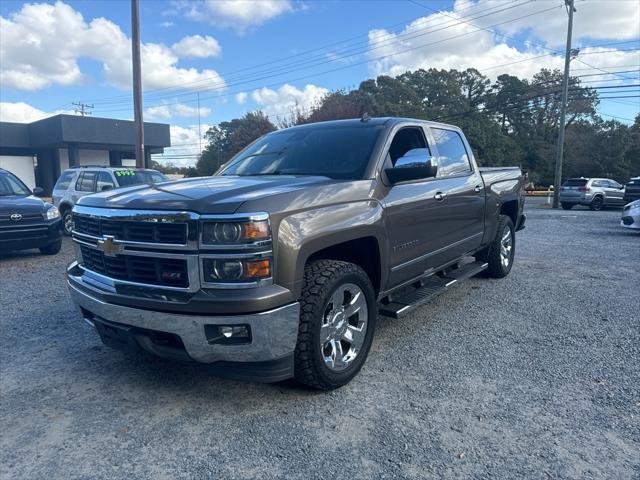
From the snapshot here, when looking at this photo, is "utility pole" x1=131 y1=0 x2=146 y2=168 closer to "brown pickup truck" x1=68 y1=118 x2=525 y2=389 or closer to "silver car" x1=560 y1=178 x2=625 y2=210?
"brown pickup truck" x1=68 y1=118 x2=525 y2=389

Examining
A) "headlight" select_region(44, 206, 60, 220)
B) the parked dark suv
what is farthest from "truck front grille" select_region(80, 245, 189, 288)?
"headlight" select_region(44, 206, 60, 220)

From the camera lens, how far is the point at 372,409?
3.06m

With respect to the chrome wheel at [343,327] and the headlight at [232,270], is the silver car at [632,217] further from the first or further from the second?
the headlight at [232,270]

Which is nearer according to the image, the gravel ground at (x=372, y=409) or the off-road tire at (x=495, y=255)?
the gravel ground at (x=372, y=409)

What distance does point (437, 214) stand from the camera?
446 cm

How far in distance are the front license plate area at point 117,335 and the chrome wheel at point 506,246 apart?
4.97m

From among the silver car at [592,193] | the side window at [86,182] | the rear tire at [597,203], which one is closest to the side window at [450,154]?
the side window at [86,182]

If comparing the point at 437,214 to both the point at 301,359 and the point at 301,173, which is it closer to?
the point at 301,173

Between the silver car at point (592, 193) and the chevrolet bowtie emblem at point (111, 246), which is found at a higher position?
the chevrolet bowtie emblem at point (111, 246)

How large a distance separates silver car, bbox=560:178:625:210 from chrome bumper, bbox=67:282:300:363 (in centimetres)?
2318

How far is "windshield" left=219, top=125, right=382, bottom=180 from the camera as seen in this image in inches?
152

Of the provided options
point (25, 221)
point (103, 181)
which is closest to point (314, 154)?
point (25, 221)

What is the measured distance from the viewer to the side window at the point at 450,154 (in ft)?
15.9

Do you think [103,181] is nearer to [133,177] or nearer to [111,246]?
[133,177]
